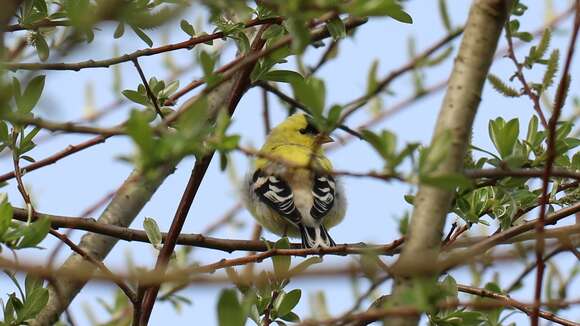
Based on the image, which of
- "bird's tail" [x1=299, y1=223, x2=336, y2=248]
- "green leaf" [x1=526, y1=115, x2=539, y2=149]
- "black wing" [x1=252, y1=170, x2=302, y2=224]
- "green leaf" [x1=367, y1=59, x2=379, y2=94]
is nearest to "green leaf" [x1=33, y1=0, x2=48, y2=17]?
"green leaf" [x1=367, y1=59, x2=379, y2=94]

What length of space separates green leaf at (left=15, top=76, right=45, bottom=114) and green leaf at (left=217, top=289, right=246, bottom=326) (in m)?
1.02

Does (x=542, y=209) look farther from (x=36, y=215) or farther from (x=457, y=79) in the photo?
(x=36, y=215)

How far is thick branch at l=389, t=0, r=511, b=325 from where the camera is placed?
1363 mm

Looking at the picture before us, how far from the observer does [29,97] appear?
2176 mm

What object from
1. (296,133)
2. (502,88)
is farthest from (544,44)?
(296,133)

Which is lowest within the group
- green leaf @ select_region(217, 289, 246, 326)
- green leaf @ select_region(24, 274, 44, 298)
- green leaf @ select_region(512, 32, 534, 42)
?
green leaf @ select_region(217, 289, 246, 326)

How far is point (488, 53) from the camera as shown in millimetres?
1468

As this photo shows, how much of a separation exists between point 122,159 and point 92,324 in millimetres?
1668

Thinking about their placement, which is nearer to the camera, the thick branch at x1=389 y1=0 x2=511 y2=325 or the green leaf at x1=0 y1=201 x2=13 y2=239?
the thick branch at x1=389 y1=0 x2=511 y2=325

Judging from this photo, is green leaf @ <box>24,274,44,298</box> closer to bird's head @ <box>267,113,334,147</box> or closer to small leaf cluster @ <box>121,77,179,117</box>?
small leaf cluster @ <box>121,77,179,117</box>

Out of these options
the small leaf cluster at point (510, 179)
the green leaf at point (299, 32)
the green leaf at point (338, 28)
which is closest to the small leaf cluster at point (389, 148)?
the green leaf at point (299, 32)

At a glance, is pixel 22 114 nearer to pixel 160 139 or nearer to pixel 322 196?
pixel 160 139

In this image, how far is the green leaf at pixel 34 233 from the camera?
188 cm

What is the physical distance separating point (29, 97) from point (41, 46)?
358 mm
